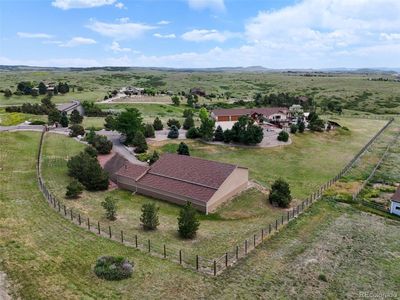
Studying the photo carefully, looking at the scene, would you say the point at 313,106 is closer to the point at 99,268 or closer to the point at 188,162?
the point at 188,162

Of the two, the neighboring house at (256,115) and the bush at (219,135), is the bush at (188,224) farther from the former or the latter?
the neighboring house at (256,115)

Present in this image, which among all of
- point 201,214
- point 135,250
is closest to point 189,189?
point 201,214

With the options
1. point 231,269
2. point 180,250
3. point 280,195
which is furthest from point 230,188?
point 231,269

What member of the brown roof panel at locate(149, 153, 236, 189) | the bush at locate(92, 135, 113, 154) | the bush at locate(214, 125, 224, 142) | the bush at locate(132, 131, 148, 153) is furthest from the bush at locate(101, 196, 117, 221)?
the bush at locate(214, 125, 224, 142)

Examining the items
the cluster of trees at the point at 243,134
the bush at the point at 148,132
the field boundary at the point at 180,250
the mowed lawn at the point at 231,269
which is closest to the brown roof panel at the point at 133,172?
the field boundary at the point at 180,250

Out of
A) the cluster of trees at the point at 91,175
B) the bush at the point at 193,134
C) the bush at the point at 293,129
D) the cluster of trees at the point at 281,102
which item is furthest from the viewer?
the cluster of trees at the point at 281,102

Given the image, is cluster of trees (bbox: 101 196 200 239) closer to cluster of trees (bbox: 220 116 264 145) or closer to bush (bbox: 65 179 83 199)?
bush (bbox: 65 179 83 199)
